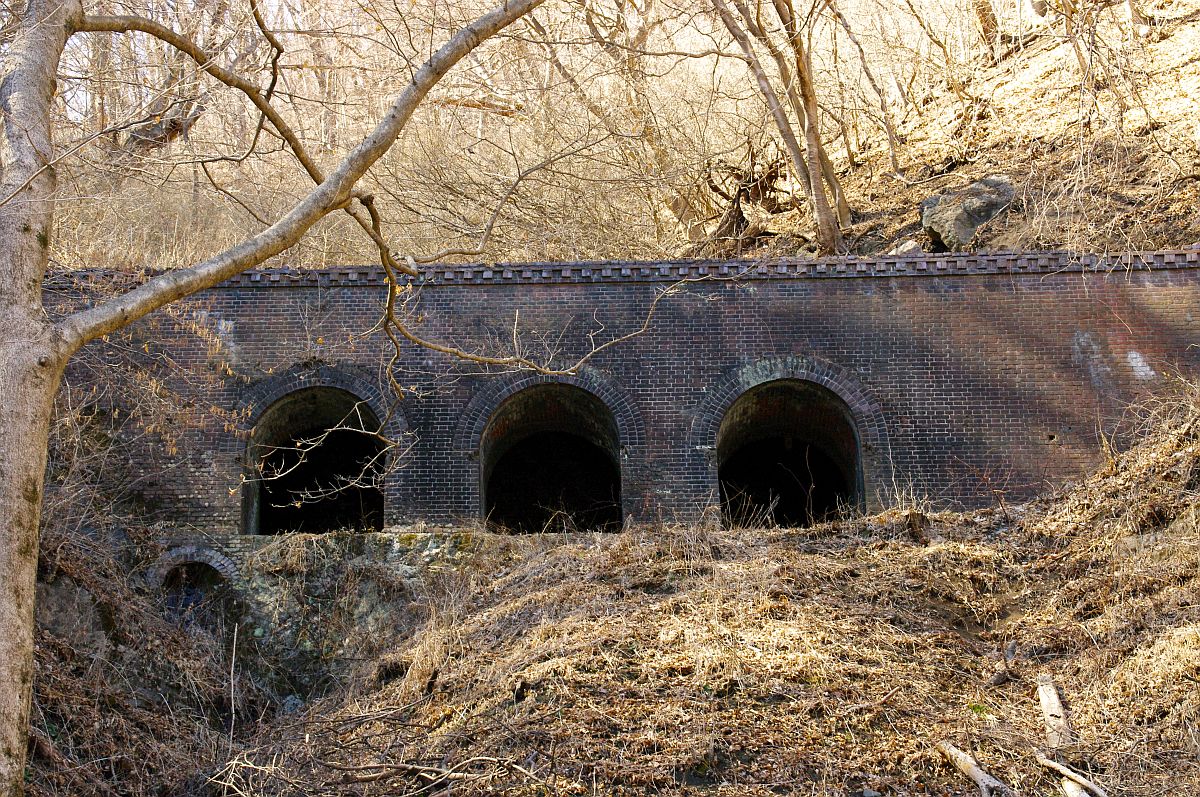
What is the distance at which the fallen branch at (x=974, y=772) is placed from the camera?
7652 mm

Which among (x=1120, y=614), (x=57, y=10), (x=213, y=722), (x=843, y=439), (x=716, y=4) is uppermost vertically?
(x=716, y=4)

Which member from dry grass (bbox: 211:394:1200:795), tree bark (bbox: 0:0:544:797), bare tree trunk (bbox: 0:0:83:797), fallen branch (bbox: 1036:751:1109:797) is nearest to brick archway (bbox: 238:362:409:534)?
dry grass (bbox: 211:394:1200:795)

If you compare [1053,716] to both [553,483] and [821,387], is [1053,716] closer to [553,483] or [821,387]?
[821,387]

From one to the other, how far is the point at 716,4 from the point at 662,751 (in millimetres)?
14890

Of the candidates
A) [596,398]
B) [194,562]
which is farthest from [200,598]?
[596,398]

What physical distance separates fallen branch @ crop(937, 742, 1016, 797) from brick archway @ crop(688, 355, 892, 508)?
318 inches

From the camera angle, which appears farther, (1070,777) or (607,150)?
(607,150)

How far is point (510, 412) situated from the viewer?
1742cm

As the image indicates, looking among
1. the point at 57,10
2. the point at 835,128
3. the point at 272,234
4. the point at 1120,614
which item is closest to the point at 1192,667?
the point at 1120,614

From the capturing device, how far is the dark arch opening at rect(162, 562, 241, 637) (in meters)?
14.1

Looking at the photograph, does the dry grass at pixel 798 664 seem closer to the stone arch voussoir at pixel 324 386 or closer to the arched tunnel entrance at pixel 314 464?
the stone arch voussoir at pixel 324 386

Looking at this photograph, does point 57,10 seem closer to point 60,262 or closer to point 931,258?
point 60,262

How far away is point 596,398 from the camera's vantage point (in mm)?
16922

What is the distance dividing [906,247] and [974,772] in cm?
1492
